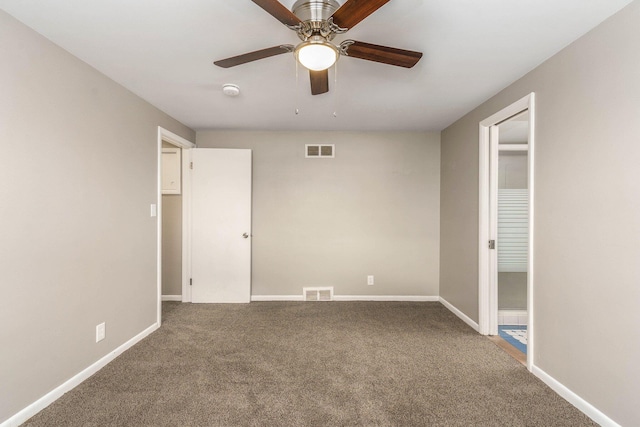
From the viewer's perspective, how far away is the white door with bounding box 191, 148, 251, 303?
12.6 feet

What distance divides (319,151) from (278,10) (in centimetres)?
277

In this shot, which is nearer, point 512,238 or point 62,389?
point 62,389

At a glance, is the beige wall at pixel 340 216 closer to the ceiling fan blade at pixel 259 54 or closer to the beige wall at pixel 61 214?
the beige wall at pixel 61 214

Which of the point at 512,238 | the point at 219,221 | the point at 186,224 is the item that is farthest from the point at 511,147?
the point at 186,224

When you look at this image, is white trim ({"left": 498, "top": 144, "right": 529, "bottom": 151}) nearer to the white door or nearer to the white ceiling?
the white ceiling

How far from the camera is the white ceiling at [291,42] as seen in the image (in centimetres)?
158

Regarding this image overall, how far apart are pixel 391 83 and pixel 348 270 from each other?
2.44m

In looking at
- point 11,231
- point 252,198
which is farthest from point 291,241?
point 11,231

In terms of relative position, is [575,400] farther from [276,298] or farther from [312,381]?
[276,298]

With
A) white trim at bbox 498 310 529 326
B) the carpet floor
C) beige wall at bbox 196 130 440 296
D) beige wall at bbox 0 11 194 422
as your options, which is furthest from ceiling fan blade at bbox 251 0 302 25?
white trim at bbox 498 310 529 326

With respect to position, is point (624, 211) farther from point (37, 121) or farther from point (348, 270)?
point (37, 121)

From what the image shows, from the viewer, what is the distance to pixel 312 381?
2.14 m

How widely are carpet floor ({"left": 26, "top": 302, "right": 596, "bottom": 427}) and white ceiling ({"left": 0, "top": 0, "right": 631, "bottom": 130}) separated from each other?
2307 millimetres

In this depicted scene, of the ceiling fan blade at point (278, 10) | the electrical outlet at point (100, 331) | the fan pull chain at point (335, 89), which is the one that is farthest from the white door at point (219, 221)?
the ceiling fan blade at point (278, 10)
